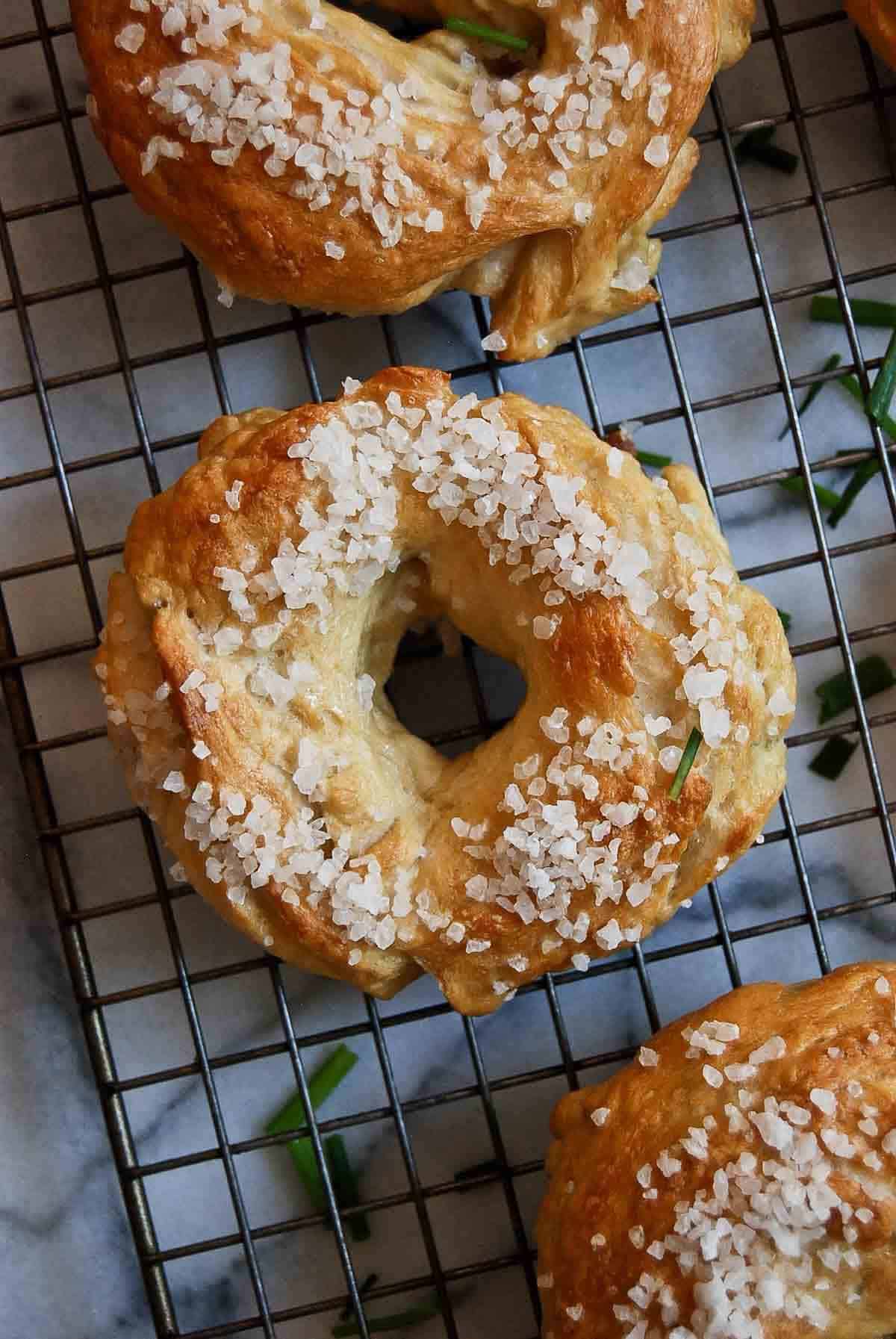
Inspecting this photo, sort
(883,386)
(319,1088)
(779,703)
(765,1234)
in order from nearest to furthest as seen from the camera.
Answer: (765,1234) < (779,703) < (883,386) < (319,1088)

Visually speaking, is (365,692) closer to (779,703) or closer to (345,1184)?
(779,703)

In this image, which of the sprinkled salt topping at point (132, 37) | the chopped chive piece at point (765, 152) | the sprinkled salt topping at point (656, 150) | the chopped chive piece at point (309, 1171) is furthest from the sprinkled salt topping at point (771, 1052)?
the sprinkled salt topping at point (132, 37)

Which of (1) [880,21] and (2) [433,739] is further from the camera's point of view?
(2) [433,739]

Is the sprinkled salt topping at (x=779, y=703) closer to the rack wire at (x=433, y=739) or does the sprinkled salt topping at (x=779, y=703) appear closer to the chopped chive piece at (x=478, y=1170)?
the rack wire at (x=433, y=739)

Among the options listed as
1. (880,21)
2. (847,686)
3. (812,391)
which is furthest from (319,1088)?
(880,21)

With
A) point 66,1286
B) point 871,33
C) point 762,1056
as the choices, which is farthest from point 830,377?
point 66,1286
